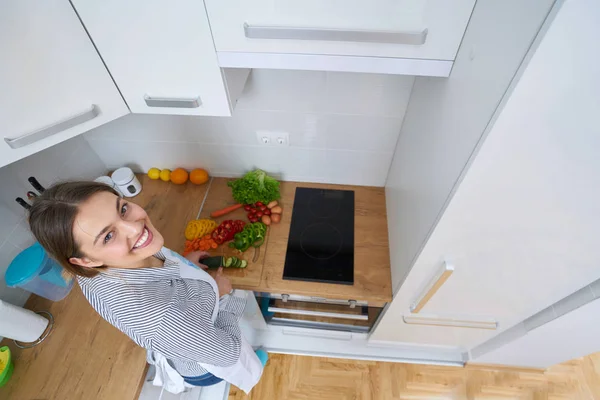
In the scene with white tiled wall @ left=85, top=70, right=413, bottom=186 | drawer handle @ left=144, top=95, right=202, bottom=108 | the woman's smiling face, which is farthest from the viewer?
white tiled wall @ left=85, top=70, right=413, bottom=186

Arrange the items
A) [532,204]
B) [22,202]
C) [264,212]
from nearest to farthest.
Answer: [532,204] < [22,202] < [264,212]

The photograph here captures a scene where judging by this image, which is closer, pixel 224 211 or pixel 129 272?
pixel 129 272

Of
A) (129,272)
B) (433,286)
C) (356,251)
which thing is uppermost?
(129,272)

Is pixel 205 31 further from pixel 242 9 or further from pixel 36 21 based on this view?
pixel 36 21

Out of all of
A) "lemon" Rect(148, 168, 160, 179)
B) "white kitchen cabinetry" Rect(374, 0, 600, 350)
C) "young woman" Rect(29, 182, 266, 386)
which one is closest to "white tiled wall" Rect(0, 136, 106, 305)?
"lemon" Rect(148, 168, 160, 179)

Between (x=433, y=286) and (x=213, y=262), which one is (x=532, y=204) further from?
(x=213, y=262)

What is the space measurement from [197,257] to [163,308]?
339mm

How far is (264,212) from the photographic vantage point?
4.43 ft

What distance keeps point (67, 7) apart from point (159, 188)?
2.90ft

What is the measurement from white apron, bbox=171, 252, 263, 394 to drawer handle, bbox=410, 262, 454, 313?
64 centimetres

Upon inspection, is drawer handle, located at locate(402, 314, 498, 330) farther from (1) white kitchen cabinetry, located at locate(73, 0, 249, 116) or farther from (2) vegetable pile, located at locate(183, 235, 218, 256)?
(1) white kitchen cabinetry, located at locate(73, 0, 249, 116)

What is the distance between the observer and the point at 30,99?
688 millimetres

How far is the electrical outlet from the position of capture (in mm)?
1282

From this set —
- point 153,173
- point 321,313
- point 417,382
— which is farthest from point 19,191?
point 417,382
